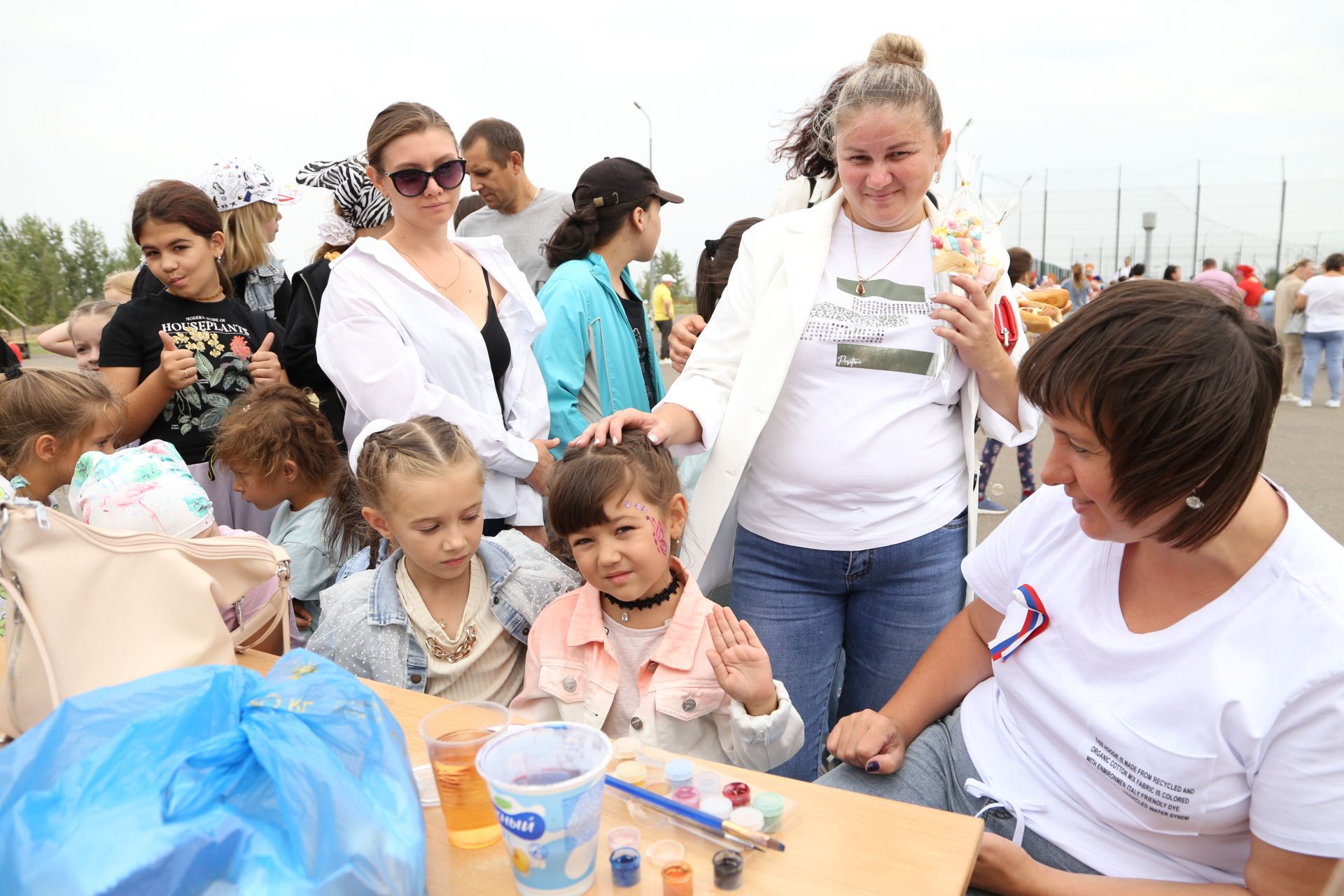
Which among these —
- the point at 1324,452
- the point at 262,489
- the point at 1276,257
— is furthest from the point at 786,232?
the point at 1276,257

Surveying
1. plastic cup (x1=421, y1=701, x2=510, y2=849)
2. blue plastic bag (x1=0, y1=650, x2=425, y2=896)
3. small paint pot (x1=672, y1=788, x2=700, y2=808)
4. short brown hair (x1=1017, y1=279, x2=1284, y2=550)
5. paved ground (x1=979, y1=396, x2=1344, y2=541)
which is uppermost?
short brown hair (x1=1017, y1=279, x2=1284, y2=550)

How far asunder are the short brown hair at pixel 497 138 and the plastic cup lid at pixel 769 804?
389 centimetres

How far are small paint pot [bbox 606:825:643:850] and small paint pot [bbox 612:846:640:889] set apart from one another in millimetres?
53

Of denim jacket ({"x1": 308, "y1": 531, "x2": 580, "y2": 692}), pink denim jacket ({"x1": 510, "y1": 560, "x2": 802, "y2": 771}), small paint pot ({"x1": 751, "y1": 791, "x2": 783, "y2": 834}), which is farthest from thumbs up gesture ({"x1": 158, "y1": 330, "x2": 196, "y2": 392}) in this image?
small paint pot ({"x1": 751, "y1": 791, "x2": 783, "y2": 834})

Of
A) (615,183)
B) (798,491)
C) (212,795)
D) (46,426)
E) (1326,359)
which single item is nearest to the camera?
(212,795)

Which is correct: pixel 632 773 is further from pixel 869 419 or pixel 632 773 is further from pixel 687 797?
pixel 869 419

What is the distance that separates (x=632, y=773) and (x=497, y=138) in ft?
12.5

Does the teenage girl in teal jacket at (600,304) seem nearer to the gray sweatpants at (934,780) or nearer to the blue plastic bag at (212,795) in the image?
the gray sweatpants at (934,780)

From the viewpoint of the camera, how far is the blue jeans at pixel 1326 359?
10.3m

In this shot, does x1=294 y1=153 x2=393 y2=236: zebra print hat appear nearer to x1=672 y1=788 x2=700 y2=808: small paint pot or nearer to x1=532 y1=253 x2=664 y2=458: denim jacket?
x1=532 y1=253 x2=664 y2=458: denim jacket

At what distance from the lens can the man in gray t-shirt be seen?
4.46 meters

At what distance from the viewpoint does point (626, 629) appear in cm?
194

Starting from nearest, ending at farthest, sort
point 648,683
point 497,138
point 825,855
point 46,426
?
point 825,855
point 648,683
point 46,426
point 497,138

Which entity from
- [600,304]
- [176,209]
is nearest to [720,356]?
[600,304]
